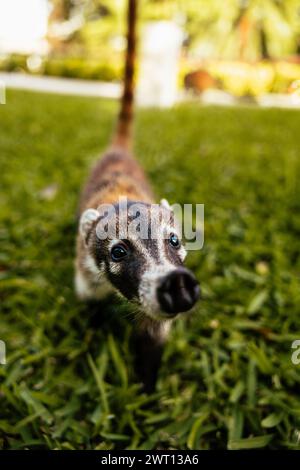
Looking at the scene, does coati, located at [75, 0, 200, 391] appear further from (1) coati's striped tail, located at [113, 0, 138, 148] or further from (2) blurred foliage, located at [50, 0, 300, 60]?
(2) blurred foliage, located at [50, 0, 300, 60]

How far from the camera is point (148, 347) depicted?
201 centimetres

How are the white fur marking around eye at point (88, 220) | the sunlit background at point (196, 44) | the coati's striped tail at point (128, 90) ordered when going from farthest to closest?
1. the sunlit background at point (196, 44)
2. the coati's striped tail at point (128, 90)
3. the white fur marking around eye at point (88, 220)

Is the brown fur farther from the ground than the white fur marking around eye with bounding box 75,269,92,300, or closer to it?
farther from the ground

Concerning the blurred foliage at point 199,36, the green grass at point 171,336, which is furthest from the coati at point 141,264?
the blurred foliage at point 199,36

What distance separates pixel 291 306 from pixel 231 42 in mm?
28420

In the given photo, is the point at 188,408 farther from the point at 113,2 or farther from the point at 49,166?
the point at 113,2

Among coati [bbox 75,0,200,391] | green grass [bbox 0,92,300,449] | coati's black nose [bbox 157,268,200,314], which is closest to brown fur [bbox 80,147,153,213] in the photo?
coati [bbox 75,0,200,391]

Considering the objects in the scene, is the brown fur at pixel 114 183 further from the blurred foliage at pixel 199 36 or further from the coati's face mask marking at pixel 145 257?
the blurred foliage at pixel 199 36

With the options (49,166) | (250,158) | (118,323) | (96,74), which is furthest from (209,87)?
(118,323)

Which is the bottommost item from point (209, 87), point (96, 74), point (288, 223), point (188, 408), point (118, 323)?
point (188, 408)

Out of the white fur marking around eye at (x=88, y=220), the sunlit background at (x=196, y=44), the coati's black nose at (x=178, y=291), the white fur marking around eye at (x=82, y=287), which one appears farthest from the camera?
the sunlit background at (x=196, y=44)

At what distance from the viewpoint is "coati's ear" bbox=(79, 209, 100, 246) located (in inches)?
77.3

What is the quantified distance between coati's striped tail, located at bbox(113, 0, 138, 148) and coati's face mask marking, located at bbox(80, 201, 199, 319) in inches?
89.7

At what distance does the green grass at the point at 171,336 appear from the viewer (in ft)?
5.84
